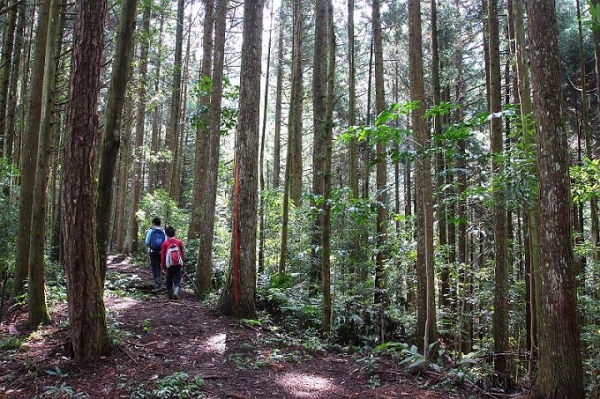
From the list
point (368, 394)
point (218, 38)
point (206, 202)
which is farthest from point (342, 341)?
point (218, 38)

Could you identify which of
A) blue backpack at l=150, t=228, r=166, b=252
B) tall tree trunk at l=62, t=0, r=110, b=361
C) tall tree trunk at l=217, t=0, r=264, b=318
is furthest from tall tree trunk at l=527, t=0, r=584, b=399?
blue backpack at l=150, t=228, r=166, b=252

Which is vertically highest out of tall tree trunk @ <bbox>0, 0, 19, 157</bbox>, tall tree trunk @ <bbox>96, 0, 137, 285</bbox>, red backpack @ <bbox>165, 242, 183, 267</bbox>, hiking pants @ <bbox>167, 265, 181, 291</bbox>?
tall tree trunk @ <bbox>0, 0, 19, 157</bbox>

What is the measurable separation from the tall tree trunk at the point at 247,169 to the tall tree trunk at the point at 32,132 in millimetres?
3563

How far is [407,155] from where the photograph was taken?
5.78 meters

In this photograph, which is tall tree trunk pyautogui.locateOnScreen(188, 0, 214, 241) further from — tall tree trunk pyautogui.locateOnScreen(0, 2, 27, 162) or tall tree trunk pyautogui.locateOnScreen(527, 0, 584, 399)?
tall tree trunk pyautogui.locateOnScreen(527, 0, 584, 399)

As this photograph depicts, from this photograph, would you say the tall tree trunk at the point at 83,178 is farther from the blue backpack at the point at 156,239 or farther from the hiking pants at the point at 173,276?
the blue backpack at the point at 156,239

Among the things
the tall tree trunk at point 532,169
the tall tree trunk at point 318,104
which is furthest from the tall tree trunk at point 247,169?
the tall tree trunk at point 532,169

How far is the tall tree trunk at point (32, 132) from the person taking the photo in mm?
7645

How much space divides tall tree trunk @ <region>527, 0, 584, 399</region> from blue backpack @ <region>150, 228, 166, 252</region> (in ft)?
29.2

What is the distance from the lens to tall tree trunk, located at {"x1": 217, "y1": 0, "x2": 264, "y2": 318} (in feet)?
26.6

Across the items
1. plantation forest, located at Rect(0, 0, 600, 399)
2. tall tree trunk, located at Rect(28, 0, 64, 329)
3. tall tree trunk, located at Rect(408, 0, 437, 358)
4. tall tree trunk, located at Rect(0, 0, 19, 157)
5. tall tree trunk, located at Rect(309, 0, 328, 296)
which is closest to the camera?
plantation forest, located at Rect(0, 0, 600, 399)

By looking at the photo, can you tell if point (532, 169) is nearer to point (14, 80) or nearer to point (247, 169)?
point (247, 169)

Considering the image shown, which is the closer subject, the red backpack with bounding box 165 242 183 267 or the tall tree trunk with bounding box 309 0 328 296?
the red backpack with bounding box 165 242 183 267

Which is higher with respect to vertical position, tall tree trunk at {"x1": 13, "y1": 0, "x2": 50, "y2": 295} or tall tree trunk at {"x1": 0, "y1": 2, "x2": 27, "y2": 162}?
tall tree trunk at {"x1": 0, "y1": 2, "x2": 27, "y2": 162}
